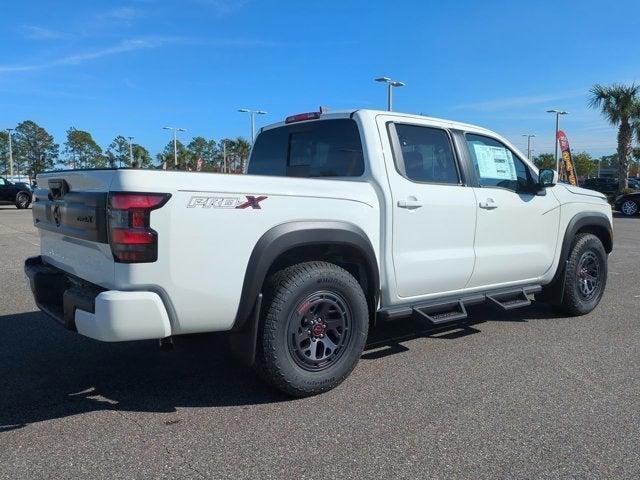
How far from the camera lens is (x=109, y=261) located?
3.06 m

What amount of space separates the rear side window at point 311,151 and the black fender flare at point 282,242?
2.16ft

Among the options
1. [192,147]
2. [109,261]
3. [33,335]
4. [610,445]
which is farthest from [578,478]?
[192,147]

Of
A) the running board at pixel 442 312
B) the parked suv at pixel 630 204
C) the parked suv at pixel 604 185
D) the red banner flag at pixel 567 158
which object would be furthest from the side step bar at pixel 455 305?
the parked suv at pixel 604 185

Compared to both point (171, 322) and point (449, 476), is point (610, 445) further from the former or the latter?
point (171, 322)

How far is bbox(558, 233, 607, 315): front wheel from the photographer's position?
224 inches

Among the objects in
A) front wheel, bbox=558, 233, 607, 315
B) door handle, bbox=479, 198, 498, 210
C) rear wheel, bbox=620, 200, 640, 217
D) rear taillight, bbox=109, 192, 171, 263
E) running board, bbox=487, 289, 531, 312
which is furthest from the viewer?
rear wheel, bbox=620, 200, 640, 217

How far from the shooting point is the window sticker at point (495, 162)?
Answer: 491 cm

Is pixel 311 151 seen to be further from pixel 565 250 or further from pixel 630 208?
pixel 630 208

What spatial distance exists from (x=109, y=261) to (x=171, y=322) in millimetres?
480

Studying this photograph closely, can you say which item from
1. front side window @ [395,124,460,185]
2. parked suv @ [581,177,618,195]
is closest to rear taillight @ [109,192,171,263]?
front side window @ [395,124,460,185]

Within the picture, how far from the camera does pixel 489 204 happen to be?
4723 millimetres

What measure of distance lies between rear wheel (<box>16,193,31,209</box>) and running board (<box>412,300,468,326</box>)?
27.7 meters

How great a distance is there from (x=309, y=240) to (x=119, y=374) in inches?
72.0

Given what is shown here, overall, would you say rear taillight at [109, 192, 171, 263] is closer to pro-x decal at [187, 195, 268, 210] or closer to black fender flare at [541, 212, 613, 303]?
pro-x decal at [187, 195, 268, 210]
